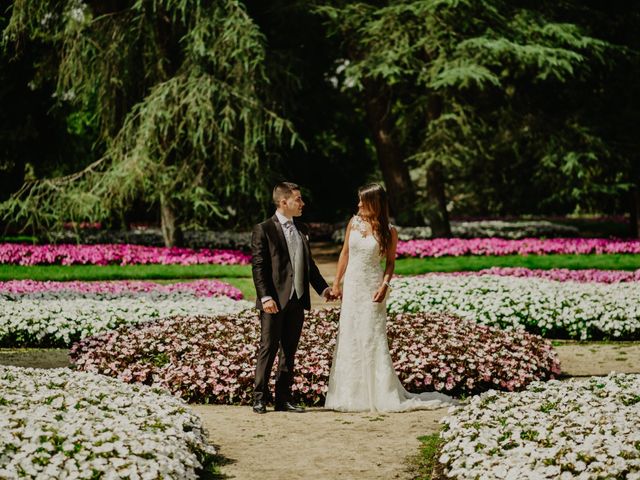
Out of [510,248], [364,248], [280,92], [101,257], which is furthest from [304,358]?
[280,92]

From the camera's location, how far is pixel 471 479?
15.5 feet

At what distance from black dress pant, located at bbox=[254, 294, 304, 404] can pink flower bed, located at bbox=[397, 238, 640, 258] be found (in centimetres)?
1344

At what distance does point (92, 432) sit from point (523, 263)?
14.9 metres

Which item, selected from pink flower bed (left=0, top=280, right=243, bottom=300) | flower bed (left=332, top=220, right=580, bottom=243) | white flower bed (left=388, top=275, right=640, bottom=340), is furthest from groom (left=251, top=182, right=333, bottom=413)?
flower bed (left=332, top=220, right=580, bottom=243)

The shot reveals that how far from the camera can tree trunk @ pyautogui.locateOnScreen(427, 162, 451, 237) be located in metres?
23.2

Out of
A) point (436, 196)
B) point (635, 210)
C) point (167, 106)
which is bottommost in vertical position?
point (635, 210)

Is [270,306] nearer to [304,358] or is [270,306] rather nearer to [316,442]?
[316,442]

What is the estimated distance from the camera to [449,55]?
22016 mm

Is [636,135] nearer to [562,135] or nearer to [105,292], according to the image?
[562,135]

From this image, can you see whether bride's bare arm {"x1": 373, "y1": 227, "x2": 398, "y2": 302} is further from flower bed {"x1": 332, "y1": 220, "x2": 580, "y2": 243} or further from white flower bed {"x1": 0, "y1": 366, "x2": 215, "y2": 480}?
flower bed {"x1": 332, "y1": 220, "x2": 580, "y2": 243}

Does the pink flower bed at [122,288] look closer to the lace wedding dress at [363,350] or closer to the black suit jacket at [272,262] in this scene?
the lace wedding dress at [363,350]

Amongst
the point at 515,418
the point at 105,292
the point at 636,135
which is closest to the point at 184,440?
the point at 515,418

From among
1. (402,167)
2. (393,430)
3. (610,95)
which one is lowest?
(393,430)

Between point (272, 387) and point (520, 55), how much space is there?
1471 cm
